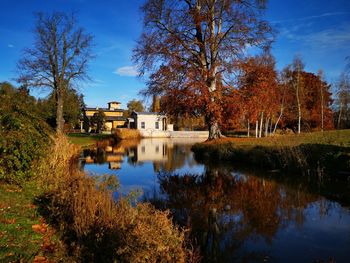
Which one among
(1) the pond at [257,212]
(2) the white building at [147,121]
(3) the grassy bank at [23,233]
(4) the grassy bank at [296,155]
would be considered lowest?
(1) the pond at [257,212]

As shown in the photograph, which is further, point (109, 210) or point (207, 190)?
point (207, 190)

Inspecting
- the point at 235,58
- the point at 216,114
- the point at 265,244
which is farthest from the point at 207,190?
the point at 235,58

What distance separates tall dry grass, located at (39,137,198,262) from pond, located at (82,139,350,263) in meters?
1.31

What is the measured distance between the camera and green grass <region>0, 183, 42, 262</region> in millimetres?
4570

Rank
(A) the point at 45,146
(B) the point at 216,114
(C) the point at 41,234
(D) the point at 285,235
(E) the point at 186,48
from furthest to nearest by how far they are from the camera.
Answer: (E) the point at 186,48 < (B) the point at 216,114 < (A) the point at 45,146 < (D) the point at 285,235 < (C) the point at 41,234

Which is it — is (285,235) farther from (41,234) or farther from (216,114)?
(216,114)

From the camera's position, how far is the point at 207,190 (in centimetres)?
1073

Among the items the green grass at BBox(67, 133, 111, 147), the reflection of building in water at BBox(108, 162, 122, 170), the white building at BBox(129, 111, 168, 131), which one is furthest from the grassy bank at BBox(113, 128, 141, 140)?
the reflection of building in water at BBox(108, 162, 122, 170)

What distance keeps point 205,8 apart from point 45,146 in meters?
15.9

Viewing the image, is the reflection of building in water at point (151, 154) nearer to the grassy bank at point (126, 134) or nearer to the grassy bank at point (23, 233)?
the grassy bank at point (126, 134)

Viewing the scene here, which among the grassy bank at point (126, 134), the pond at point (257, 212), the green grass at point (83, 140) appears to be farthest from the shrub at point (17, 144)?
the grassy bank at point (126, 134)

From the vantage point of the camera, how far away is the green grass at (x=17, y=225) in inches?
180

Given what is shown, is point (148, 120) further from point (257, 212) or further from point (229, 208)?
point (257, 212)

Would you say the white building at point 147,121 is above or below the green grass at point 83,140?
above
